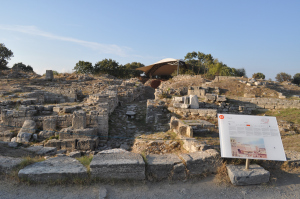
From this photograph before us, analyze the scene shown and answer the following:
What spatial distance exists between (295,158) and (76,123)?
22.9ft

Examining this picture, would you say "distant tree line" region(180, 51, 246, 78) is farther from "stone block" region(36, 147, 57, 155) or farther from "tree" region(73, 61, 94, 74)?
"stone block" region(36, 147, 57, 155)

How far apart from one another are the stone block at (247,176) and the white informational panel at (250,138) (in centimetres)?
36

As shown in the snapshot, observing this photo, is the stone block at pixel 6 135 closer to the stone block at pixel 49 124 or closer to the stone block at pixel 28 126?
the stone block at pixel 28 126

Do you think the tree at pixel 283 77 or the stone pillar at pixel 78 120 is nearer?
the stone pillar at pixel 78 120

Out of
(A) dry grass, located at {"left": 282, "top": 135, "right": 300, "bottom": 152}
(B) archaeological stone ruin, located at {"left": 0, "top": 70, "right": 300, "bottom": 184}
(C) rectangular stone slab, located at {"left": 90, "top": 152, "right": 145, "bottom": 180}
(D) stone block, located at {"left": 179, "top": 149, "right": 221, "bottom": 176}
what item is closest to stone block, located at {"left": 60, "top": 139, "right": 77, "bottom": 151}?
(B) archaeological stone ruin, located at {"left": 0, "top": 70, "right": 300, "bottom": 184}

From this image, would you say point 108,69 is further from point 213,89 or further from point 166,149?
point 166,149

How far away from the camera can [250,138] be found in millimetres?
3393

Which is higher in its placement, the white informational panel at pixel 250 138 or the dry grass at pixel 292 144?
the white informational panel at pixel 250 138

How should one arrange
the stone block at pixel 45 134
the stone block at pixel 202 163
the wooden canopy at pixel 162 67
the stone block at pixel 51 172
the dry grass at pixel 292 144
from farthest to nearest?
the wooden canopy at pixel 162 67 < the stone block at pixel 45 134 < the dry grass at pixel 292 144 < the stone block at pixel 202 163 < the stone block at pixel 51 172

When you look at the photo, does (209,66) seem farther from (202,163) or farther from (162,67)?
(202,163)

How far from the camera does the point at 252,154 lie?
10.8 ft

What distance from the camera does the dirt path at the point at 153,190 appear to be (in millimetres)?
3021

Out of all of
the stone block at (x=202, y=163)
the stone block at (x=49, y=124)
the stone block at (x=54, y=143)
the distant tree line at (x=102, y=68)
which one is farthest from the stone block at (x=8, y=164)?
the distant tree line at (x=102, y=68)

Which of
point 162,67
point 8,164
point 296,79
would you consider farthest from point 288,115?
point 296,79
